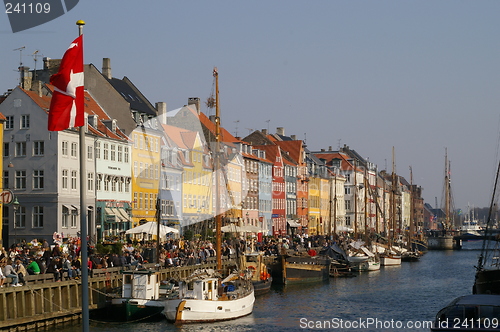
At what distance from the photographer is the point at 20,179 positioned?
62.8 meters

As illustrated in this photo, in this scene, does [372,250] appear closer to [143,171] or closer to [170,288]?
[143,171]

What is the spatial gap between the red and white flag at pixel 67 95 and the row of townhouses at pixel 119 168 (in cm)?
2917

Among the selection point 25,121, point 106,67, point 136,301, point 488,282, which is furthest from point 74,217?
point 488,282

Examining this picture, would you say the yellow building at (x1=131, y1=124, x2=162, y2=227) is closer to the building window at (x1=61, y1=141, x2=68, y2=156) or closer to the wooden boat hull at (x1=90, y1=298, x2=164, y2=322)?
the building window at (x1=61, y1=141, x2=68, y2=156)

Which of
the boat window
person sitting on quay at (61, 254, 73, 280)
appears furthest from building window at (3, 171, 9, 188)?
the boat window

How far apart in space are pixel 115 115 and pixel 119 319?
131 ft

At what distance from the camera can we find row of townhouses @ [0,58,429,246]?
204 ft

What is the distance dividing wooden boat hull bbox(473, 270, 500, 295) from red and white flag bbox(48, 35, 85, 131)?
2772cm

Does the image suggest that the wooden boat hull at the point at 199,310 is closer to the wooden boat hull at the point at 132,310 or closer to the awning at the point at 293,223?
the wooden boat hull at the point at 132,310

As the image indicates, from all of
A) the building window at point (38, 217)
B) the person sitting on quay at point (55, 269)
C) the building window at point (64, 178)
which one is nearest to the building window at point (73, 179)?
the building window at point (64, 178)

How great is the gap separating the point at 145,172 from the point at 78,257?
1324 inches

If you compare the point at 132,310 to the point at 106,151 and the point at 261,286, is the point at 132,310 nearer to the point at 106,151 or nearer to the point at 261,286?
the point at 261,286

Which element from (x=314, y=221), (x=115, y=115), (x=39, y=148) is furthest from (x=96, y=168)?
(x=314, y=221)

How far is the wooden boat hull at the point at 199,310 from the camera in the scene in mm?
38469
